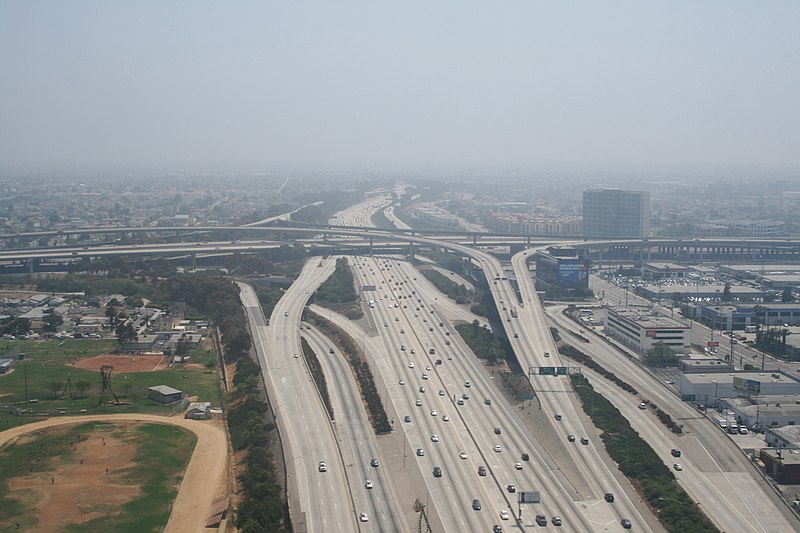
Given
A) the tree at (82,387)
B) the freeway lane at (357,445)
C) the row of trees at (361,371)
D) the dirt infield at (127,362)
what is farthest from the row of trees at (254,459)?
the tree at (82,387)

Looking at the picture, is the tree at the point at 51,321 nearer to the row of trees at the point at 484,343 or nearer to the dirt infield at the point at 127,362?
the dirt infield at the point at 127,362

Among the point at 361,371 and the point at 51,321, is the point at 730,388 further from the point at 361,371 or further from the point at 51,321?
the point at 51,321

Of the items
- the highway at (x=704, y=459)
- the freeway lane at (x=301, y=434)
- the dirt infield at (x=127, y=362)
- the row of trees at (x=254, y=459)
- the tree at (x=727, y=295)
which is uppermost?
the row of trees at (x=254, y=459)

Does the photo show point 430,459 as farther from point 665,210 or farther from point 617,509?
point 665,210

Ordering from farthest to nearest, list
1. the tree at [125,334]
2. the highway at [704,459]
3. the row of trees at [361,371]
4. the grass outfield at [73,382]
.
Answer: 1. the tree at [125,334]
2. the grass outfield at [73,382]
3. the row of trees at [361,371]
4. the highway at [704,459]

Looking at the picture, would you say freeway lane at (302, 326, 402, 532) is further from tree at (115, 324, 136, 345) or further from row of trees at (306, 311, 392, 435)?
tree at (115, 324, 136, 345)

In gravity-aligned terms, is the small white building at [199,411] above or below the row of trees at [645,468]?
above
